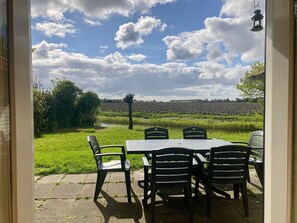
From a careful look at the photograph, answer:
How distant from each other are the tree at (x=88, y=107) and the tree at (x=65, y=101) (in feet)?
0.43

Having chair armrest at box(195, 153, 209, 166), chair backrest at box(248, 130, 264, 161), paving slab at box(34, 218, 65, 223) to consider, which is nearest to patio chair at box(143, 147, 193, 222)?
chair armrest at box(195, 153, 209, 166)

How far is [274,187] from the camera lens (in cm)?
119

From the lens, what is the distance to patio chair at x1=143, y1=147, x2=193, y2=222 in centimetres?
250

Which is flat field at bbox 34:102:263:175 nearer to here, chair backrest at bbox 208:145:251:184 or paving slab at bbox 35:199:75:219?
paving slab at bbox 35:199:75:219

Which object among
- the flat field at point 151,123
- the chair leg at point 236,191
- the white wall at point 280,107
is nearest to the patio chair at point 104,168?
the chair leg at point 236,191

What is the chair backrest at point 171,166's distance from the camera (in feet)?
8.18

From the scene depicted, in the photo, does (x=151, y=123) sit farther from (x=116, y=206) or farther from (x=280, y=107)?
(x=280, y=107)

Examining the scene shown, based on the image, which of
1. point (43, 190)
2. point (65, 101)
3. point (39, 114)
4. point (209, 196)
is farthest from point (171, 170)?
point (65, 101)

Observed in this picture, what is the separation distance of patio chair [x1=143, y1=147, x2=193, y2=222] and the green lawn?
2.15 m

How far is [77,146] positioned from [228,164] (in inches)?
161

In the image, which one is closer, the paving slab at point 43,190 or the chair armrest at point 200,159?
the chair armrest at point 200,159

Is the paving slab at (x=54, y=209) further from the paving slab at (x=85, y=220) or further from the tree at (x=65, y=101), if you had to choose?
the tree at (x=65, y=101)

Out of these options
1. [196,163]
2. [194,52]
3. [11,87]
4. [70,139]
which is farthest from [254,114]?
[11,87]

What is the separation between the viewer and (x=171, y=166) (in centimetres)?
255
